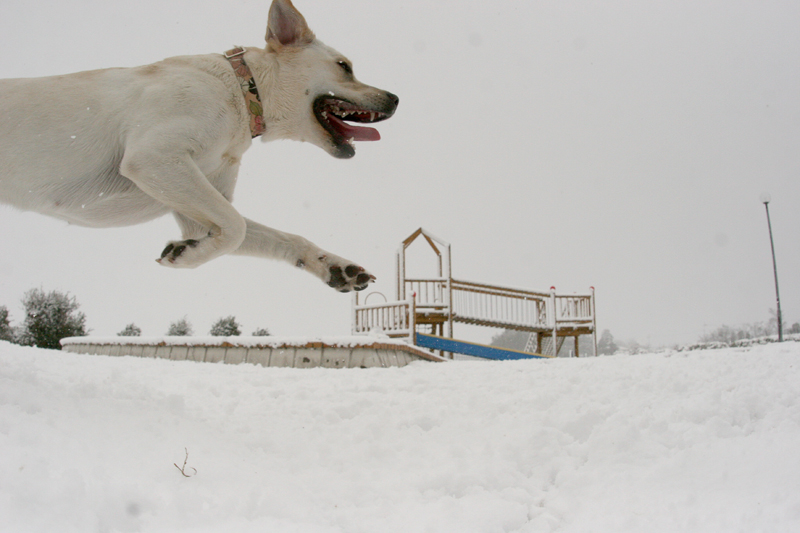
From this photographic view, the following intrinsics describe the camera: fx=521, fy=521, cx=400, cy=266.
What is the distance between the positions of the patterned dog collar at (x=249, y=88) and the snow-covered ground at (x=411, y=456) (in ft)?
5.48

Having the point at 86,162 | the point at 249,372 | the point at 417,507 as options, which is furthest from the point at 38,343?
the point at 417,507

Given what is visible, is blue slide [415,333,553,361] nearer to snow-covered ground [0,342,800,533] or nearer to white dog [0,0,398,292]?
snow-covered ground [0,342,800,533]

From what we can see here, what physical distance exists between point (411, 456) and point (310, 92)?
2132mm

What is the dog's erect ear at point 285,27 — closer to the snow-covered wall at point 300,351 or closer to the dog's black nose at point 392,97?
the dog's black nose at point 392,97

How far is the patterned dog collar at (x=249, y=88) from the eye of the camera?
299 cm

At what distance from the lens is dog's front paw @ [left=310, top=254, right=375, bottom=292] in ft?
9.29

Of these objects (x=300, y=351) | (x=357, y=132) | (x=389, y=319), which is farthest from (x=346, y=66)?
(x=389, y=319)

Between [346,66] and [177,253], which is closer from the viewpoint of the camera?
[177,253]

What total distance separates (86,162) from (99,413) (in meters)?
1.35

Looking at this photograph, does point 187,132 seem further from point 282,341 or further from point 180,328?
point 180,328

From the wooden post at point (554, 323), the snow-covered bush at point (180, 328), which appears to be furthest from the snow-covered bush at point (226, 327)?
the wooden post at point (554, 323)

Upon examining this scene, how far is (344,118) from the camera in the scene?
3256mm

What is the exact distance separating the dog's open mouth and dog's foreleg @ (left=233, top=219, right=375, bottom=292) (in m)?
0.67

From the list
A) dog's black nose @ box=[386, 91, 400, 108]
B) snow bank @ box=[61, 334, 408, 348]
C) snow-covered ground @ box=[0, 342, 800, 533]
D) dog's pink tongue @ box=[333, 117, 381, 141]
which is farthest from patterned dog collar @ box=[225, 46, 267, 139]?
snow bank @ box=[61, 334, 408, 348]
